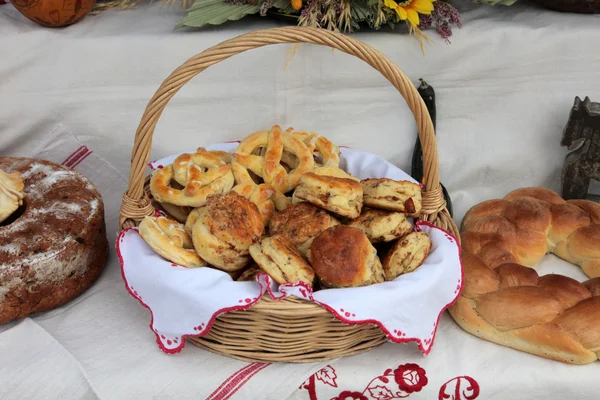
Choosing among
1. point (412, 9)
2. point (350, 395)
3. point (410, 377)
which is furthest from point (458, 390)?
point (412, 9)

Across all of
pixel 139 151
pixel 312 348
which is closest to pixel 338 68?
pixel 139 151

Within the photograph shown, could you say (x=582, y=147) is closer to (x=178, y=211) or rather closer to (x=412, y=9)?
(x=412, y=9)

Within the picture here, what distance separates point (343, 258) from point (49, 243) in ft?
2.05

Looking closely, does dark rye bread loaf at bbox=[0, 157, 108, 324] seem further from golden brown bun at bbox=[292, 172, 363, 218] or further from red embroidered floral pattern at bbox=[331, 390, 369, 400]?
red embroidered floral pattern at bbox=[331, 390, 369, 400]

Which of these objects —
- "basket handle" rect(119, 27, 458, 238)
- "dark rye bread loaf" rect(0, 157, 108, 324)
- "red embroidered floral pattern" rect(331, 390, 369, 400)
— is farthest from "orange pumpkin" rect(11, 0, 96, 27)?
"red embroidered floral pattern" rect(331, 390, 369, 400)

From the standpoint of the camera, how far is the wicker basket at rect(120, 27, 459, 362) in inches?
42.8

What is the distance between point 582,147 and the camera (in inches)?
63.6

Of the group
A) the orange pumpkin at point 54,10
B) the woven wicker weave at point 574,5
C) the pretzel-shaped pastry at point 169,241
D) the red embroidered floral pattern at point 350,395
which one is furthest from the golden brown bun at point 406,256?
the orange pumpkin at point 54,10

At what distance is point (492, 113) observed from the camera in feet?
5.63

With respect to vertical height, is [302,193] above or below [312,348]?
above

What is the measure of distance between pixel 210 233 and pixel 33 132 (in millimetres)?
879

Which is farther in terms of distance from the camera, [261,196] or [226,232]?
[261,196]

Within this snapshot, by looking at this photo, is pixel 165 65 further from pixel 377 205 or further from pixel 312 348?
pixel 312 348

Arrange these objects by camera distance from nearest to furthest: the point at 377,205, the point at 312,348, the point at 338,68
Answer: the point at 312,348
the point at 377,205
the point at 338,68
